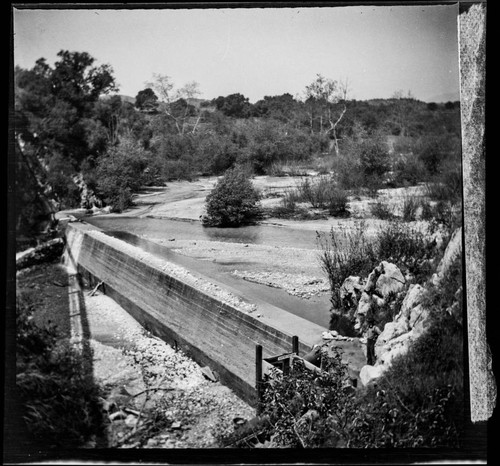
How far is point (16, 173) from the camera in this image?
4.31m

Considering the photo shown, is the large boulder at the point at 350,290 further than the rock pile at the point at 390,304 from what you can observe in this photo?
Yes

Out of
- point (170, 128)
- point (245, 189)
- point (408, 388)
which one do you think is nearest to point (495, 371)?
point (408, 388)

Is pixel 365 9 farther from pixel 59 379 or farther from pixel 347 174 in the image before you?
pixel 59 379

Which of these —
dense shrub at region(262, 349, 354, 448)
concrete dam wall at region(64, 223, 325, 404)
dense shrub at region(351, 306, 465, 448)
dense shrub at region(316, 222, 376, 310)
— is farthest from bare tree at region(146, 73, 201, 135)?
dense shrub at region(351, 306, 465, 448)

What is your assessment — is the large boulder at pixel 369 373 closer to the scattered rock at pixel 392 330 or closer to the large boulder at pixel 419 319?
the scattered rock at pixel 392 330

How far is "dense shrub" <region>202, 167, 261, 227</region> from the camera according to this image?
4879 mm

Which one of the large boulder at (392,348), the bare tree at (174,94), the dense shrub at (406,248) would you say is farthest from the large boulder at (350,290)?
the bare tree at (174,94)

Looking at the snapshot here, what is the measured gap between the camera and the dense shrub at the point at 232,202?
16.0 feet

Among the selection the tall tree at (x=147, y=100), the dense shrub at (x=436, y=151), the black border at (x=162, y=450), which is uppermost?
the tall tree at (x=147, y=100)

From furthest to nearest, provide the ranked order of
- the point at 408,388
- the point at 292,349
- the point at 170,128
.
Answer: the point at 170,128 → the point at 292,349 → the point at 408,388

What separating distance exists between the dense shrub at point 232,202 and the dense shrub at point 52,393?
1766mm

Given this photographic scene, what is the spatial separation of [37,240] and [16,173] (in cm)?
59

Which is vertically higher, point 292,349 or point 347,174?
point 347,174

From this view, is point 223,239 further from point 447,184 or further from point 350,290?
point 447,184
